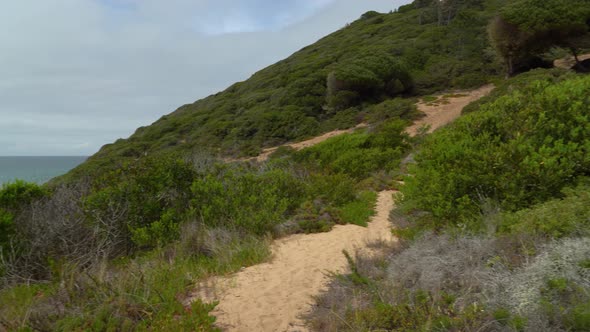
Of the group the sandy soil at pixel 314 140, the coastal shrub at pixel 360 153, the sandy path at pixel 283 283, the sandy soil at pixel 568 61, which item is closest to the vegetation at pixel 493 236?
the sandy path at pixel 283 283

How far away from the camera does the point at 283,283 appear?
4934 mm

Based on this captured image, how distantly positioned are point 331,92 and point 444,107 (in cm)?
795

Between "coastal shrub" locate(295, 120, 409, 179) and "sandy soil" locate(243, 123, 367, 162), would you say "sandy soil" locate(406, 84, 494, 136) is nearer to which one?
"coastal shrub" locate(295, 120, 409, 179)

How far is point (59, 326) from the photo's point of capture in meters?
3.49

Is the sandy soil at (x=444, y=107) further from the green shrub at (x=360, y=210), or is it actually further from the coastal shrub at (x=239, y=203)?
the coastal shrub at (x=239, y=203)

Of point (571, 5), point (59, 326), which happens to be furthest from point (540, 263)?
point (571, 5)

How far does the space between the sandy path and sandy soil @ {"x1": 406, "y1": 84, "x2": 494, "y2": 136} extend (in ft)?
40.9

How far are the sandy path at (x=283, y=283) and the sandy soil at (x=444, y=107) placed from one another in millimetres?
12479

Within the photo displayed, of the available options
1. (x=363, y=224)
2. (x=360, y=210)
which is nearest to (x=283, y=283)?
(x=363, y=224)

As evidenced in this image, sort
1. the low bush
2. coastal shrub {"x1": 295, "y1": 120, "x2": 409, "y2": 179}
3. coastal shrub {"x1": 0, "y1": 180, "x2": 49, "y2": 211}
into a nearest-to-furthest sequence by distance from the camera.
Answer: the low bush < coastal shrub {"x1": 0, "y1": 180, "x2": 49, "y2": 211} < coastal shrub {"x1": 295, "y1": 120, "x2": 409, "y2": 179}

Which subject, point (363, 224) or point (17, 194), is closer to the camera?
point (17, 194)

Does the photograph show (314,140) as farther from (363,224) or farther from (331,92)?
(363,224)

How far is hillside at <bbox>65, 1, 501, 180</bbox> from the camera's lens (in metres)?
23.3

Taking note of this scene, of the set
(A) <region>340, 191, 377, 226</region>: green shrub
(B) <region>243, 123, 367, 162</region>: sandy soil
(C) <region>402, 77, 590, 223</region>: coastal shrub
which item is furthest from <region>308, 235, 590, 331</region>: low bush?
(B) <region>243, 123, 367, 162</region>: sandy soil
